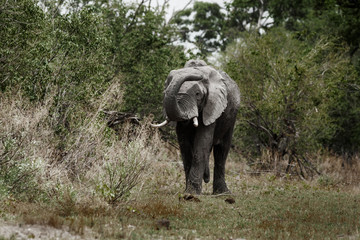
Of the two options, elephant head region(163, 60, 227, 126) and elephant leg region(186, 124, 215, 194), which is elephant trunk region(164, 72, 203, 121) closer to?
elephant head region(163, 60, 227, 126)

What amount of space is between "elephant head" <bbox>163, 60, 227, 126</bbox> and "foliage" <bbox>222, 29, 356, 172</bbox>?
6.88 metres

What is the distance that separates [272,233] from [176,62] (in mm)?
12013

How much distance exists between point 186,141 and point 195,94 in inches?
51.4

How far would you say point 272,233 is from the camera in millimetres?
7184

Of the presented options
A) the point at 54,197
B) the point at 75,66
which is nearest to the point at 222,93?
the point at 75,66

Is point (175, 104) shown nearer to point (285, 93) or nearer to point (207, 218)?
point (207, 218)

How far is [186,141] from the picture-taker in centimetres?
1140

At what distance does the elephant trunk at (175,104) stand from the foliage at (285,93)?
26.3ft

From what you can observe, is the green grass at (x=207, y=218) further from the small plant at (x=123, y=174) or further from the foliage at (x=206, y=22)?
the foliage at (x=206, y=22)

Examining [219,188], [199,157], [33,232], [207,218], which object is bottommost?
[33,232]

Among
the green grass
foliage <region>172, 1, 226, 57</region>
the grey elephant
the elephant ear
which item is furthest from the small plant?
foliage <region>172, 1, 226, 57</region>

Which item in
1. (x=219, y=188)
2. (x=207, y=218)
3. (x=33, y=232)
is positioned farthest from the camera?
(x=219, y=188)

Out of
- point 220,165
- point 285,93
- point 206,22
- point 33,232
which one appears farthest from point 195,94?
point 206,22

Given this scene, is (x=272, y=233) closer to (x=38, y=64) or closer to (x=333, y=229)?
(x=333, y=229)
